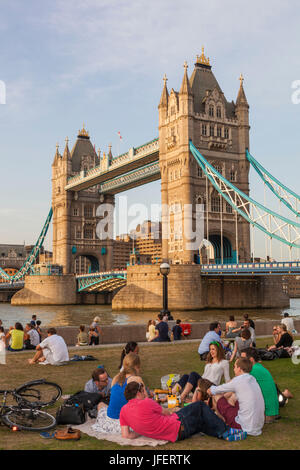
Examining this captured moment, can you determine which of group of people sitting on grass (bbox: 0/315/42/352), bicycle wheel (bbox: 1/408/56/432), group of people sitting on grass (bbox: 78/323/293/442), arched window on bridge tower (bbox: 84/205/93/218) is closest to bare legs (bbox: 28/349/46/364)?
group of people sitting on grass (bbox: 0/315/42/352)

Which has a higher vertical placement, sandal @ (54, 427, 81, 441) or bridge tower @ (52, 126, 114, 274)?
bridge tower @ (52, 126, 114, 274)

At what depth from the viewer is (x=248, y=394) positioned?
6.49 meters

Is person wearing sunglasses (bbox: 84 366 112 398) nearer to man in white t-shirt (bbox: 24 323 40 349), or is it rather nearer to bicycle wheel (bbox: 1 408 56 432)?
bicycle wheel (bbox: 1 408 56 432)

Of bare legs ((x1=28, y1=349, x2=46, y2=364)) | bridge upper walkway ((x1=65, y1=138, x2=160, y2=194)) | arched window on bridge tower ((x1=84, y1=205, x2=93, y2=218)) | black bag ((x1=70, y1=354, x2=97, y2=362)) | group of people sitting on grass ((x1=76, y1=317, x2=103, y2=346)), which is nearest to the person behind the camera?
bare legs ((x1=28, y1=349, x2=46, y2=364))

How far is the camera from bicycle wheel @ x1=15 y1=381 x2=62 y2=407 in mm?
7441

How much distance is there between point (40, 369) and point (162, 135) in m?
45.0

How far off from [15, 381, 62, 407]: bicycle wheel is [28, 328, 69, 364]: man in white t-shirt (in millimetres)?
2537

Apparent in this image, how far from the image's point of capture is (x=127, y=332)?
1698cm

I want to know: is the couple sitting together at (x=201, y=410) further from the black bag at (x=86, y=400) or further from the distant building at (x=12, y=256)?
the distant building at (x=12, y=256)

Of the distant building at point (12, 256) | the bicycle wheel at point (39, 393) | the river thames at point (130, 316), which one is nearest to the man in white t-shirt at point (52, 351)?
the bicycle wheel at point (39, 393)
